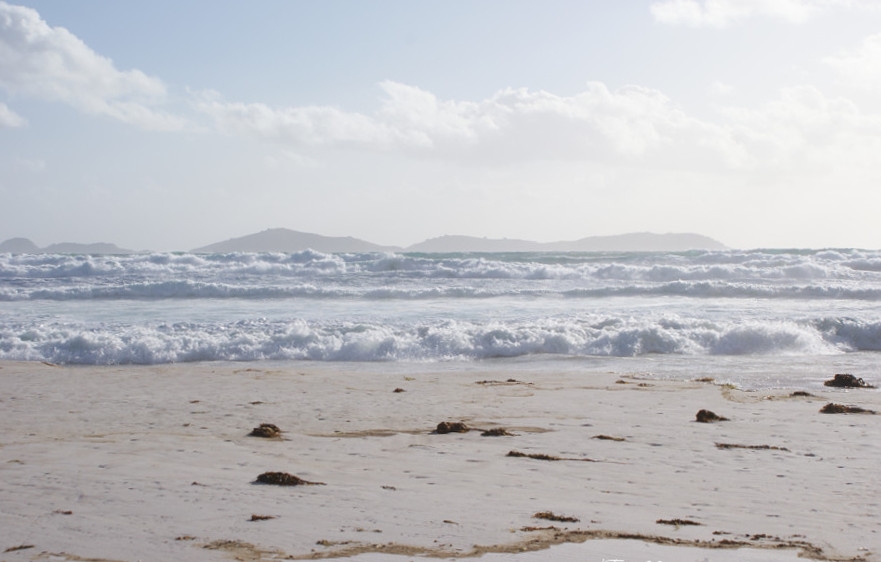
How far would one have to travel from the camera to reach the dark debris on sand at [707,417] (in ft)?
23.7

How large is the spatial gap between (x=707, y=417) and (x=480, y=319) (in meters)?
9.87

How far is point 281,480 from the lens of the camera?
4805mm

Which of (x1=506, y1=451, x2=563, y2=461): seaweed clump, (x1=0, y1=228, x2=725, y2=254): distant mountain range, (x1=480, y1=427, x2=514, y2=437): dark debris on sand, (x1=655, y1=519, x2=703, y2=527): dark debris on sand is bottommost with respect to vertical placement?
(x1=480, y1=427, x2=514, y2=437): dark debris on sand

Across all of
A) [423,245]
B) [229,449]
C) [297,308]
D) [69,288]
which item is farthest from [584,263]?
[423,245]

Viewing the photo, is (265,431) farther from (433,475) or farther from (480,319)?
(480,319)

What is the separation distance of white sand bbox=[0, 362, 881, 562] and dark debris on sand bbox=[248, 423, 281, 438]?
100 millimetres

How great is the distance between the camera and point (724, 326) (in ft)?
48.9

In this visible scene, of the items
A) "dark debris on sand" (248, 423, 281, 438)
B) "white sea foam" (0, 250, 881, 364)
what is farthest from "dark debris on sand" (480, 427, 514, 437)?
"white sea foam" (0, 250, 881, 364)

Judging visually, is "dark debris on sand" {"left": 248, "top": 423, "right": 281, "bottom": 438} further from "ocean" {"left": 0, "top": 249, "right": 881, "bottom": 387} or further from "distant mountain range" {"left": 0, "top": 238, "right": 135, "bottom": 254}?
"distant mountain range" {"left": 0, "top": 238, "right": 135, "bottom": 254}

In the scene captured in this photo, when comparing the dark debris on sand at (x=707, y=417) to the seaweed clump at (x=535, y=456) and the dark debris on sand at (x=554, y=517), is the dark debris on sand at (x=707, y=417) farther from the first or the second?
the dark debris on sand at (x=554, y=517)

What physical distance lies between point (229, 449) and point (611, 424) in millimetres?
3354

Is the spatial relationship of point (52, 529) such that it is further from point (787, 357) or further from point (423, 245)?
point (423, 245)

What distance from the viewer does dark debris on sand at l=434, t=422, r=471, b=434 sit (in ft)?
22.2

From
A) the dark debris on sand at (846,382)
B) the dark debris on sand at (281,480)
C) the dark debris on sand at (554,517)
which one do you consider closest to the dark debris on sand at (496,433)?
the dark debris on sand at (281,480)
